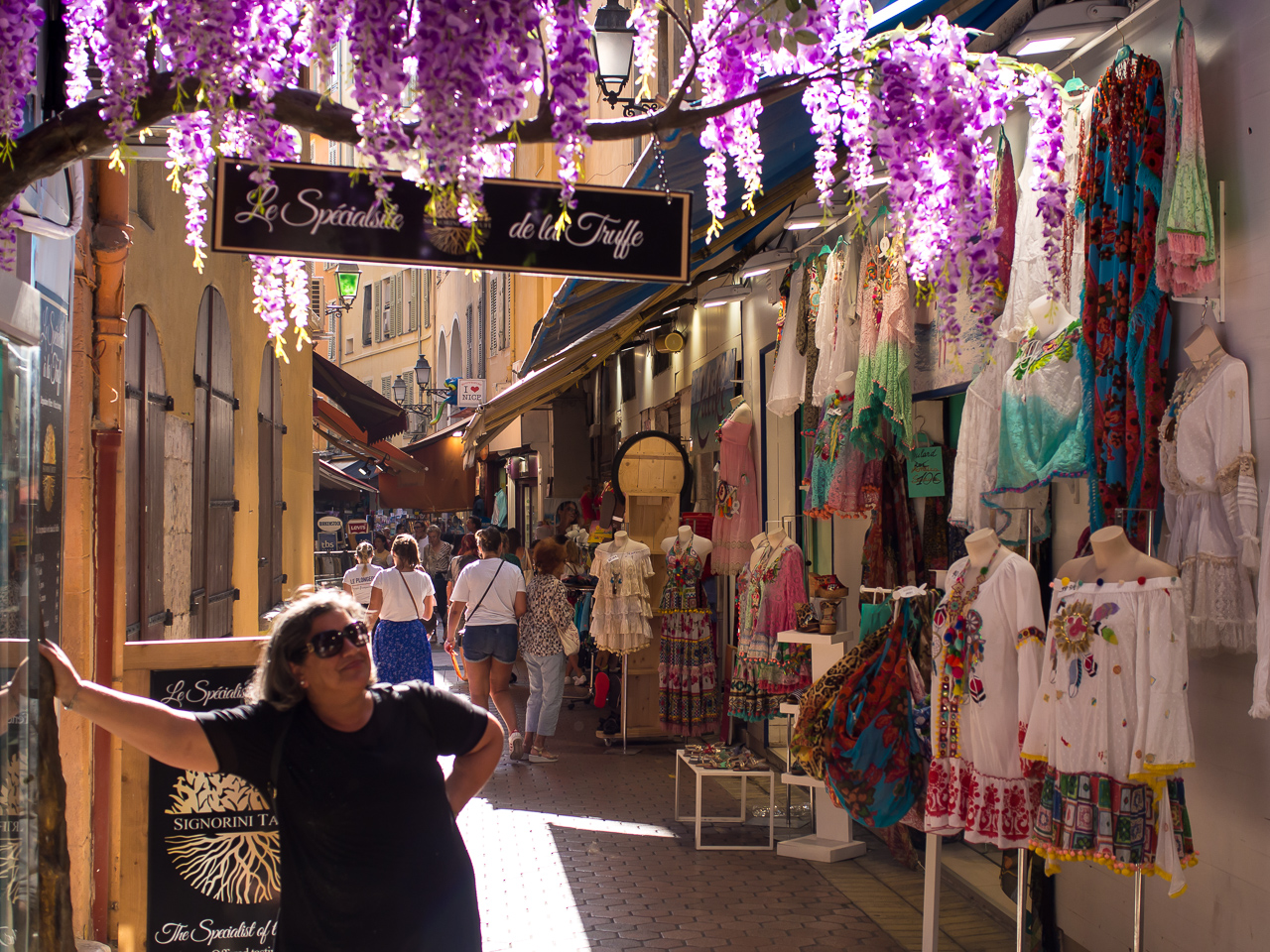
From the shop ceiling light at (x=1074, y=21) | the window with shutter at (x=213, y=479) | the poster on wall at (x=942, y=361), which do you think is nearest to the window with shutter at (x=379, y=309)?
the window with shutter at (x=213, y=479)

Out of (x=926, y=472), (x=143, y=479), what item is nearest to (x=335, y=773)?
(x=143, y=479)

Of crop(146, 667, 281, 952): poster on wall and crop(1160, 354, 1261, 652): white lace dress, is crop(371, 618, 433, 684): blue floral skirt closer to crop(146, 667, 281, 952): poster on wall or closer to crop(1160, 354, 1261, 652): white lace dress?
crop(146, 667, 281, 952): poster on wall

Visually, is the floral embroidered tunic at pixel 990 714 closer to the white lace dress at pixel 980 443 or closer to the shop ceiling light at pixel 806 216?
the white lace dress at pixel 980 443

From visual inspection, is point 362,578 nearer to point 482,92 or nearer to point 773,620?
point 773,620

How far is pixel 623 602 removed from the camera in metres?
9.20

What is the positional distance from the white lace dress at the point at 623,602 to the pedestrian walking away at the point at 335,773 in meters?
6.40

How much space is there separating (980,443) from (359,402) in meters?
12.0

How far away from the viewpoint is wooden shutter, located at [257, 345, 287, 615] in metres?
10.5

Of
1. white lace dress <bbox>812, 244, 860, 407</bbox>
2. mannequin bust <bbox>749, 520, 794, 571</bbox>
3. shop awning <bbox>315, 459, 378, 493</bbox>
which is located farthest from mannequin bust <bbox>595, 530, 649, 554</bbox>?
shop awning <bbox>315, 459, 378, 493</bbox>

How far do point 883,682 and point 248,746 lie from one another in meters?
3.15

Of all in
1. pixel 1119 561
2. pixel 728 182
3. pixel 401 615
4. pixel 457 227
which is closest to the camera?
pixel 457 227

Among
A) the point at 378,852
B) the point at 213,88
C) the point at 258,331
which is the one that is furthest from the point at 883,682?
the point at 258,331

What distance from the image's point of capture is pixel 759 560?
7.30 meters

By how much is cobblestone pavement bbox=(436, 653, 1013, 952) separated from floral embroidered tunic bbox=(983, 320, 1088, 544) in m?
2.21
